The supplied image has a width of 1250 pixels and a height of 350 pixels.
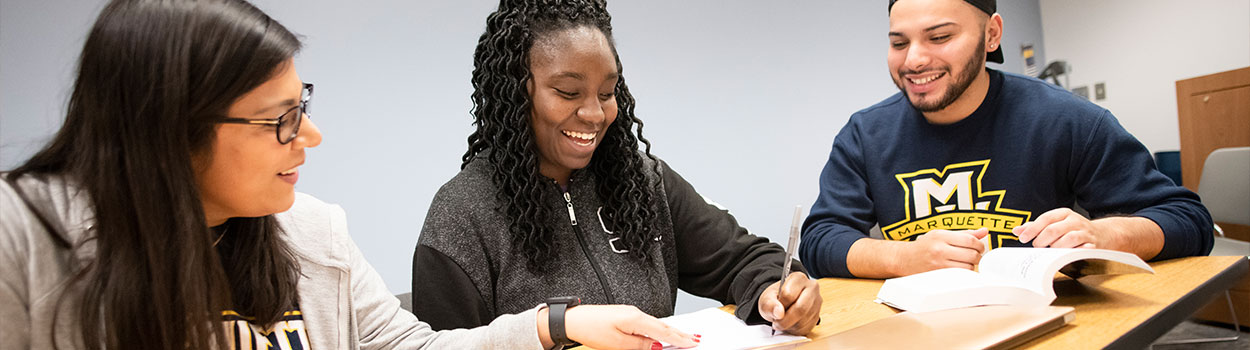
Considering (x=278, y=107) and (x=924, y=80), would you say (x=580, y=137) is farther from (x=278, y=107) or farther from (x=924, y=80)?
(x=924, y=80)

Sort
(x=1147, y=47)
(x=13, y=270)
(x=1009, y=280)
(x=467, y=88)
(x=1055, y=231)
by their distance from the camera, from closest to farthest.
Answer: (x=13, y=270)
(x=1009, y=280)
(x=1055, y=231)
(x=467, y=88)
(x=1147, y=47)

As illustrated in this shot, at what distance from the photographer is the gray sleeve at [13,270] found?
2.26 ft

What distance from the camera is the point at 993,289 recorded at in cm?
97

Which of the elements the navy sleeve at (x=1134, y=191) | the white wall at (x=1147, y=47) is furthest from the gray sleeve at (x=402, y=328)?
the white wall at (x=1147, y=47)

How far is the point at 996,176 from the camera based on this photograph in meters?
1.45

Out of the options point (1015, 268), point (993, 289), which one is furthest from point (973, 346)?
point (1015, 268)

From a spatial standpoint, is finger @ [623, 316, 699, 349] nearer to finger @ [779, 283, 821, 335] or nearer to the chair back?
finger @ [779, 283, 821, 335]

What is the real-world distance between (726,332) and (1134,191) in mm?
940

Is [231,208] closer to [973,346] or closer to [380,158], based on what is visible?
[973,346]

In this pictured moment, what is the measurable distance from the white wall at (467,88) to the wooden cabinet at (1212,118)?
Answer: 181cm

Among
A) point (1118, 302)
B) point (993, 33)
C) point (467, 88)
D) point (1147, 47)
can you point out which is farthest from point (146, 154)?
point (1147, 47)

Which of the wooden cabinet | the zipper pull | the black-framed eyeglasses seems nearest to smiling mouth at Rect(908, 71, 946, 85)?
the zipper pull

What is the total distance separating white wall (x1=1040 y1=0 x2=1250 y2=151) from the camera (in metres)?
3.89

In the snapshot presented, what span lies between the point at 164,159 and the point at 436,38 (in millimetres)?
1742
